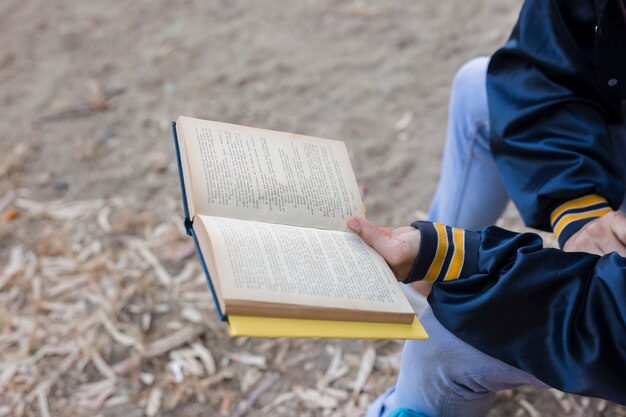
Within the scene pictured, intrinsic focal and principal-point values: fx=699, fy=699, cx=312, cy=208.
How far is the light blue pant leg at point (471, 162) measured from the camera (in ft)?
4.38

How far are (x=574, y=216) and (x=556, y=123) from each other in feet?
0.56

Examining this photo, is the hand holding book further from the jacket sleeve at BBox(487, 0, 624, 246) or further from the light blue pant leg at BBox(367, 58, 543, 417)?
the jacket sleeve at BBox(487, 0, 624, 246)

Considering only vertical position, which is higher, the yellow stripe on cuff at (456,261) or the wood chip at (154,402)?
the yellow stripe on cuff at (456,261)

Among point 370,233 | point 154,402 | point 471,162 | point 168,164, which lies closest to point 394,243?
point 370,233

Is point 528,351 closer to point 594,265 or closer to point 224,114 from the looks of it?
point 594,265

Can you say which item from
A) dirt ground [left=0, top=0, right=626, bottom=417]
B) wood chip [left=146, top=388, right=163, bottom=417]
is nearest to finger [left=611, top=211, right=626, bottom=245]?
dirt ground [left=0, top=0, right=626, bottom=417]

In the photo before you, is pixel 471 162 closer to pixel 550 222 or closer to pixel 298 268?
pixel 550 222

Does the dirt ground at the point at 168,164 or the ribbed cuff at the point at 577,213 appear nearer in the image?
the ribbed cuff at the point at 577,213

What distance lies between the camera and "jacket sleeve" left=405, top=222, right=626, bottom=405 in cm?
87

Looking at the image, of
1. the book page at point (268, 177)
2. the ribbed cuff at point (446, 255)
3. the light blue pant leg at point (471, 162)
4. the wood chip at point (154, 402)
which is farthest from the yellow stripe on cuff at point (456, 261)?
the wood chip at point (154, 402)

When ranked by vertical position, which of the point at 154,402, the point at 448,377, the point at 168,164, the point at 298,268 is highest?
the point at 298,268

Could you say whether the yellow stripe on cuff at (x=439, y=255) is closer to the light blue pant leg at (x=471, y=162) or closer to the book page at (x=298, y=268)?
the book page at (x=298, y=268)

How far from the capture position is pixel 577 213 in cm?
112

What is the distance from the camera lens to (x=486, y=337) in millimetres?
926
